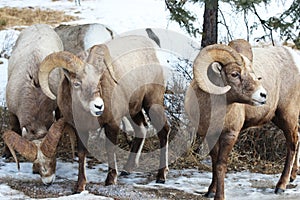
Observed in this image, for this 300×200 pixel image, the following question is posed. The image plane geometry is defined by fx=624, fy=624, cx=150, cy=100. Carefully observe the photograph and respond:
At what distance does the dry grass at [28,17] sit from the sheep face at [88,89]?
1189 centimetres

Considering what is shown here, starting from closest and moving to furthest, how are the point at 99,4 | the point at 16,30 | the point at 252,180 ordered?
1. the point at 252,180
2. the point at 16,30
3. the point at 99,4

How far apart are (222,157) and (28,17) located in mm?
14480

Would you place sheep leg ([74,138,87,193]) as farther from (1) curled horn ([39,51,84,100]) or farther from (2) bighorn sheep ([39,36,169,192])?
(1) curled horn ([39,51,84,100])

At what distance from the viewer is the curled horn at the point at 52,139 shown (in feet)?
24.1

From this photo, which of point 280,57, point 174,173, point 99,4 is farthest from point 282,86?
point 99,4

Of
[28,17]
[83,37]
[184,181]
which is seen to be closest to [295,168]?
[184,181]

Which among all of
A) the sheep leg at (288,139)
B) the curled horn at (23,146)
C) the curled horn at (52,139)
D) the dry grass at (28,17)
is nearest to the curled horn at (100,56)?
the curled horn at (52,139)

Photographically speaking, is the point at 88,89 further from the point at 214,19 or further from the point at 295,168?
the point at 214,19

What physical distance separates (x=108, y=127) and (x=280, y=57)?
7.45 ft

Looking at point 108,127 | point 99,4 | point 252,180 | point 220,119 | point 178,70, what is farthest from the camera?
point 99,4

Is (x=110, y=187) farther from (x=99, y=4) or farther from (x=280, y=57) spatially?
(x=99, y=4)

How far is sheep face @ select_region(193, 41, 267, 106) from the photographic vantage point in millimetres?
6527

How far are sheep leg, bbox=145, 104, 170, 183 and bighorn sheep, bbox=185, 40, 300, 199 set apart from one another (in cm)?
92

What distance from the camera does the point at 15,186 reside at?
7.54 m
